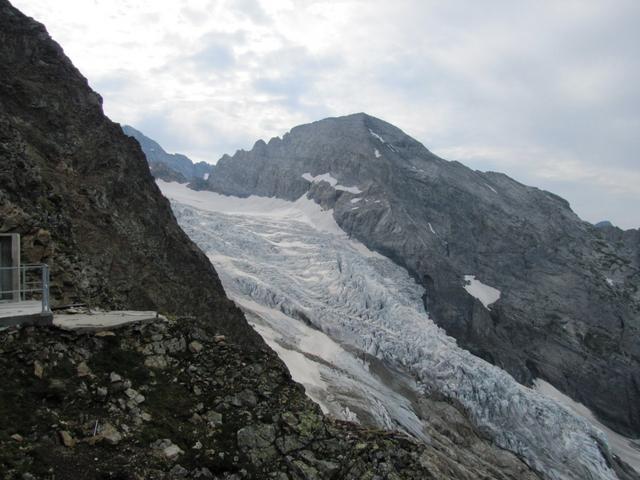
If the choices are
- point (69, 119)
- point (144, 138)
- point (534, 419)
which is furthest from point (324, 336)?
point (144, 138)

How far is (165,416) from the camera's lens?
731 cm

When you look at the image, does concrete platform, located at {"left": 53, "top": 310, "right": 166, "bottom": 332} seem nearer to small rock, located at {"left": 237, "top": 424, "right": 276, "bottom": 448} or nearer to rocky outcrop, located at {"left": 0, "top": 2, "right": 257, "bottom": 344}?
small rock, located at {"left": 237, "top": 424, "right": 276, "bottom": 448}

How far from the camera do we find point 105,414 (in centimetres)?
692

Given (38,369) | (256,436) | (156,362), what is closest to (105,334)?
(156,362)

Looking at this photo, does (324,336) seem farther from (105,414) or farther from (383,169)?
(383,169)

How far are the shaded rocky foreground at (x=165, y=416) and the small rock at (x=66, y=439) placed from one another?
2 centimetres

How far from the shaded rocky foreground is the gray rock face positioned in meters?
48.6

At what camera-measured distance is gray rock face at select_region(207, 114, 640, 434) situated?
5778cm

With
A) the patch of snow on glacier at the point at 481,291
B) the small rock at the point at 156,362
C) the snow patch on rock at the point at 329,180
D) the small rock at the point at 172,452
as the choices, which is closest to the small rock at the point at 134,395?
the small rock at the point at 156,362

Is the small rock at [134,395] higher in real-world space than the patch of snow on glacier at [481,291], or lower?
higher

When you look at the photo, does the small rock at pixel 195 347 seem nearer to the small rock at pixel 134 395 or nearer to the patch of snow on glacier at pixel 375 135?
the small rock at pixel 134 395

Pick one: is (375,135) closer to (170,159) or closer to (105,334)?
(105,334)

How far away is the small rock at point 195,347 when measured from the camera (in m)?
8.49

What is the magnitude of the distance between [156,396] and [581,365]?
2429 inches
